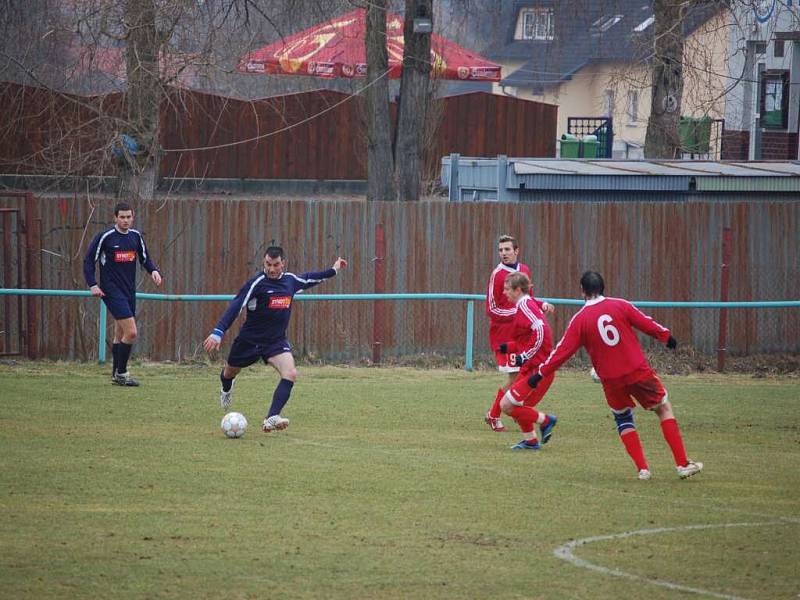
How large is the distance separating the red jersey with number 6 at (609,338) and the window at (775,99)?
751 inches

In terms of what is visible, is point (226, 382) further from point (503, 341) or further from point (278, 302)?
point (503, 341)

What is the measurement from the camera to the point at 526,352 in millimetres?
11141

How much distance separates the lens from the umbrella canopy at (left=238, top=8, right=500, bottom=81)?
78.8ft

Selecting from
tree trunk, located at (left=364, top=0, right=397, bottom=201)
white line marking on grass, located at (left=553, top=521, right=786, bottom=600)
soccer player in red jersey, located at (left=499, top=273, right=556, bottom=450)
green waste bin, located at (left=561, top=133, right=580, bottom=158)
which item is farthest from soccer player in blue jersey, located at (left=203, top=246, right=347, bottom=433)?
green waste bin, located at (left=561, top=133, right=580, bottom=158)

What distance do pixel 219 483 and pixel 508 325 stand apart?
3.81m

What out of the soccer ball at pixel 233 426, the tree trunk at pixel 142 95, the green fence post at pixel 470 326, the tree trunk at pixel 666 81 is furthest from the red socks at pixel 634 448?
the tree trunk at pixel 666 81

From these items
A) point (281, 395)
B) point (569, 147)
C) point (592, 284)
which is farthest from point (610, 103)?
point (592, 284)

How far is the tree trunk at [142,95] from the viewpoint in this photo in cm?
1714

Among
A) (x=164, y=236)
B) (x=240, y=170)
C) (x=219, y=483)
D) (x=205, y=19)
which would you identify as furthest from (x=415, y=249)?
(x=240, y=170)

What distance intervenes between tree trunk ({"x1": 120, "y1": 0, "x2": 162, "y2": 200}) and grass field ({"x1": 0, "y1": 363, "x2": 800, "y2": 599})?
5.45 metres

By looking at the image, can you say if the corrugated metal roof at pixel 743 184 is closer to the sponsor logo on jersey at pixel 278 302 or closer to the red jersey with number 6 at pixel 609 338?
the sponsor logo on jersey at pixel 278 302

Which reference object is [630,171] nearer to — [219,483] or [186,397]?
[186,397]

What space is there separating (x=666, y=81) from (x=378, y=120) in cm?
582

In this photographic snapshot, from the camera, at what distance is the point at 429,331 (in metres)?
17.5
